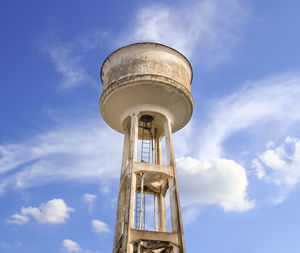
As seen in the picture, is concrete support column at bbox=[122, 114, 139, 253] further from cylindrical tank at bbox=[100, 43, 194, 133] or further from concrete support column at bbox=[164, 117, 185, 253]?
concrete support column at bbox=[164, 117, 185, 253]

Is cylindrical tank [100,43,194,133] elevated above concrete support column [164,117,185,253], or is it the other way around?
cylindrical tank [100,43,194,133]

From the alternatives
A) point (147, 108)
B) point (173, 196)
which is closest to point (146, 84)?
point (147, 108)

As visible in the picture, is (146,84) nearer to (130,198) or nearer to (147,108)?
(147,108)

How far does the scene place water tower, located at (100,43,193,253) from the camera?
13289 millimetres

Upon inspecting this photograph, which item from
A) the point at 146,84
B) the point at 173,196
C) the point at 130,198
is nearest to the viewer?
the point at 130,198

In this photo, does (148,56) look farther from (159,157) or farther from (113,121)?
(159,157)

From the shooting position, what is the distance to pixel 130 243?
11.1m

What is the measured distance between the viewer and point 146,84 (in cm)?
1411

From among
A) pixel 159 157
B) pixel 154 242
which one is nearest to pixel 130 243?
pixel 154 242

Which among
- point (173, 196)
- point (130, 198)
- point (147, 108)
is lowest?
point (130, 198)

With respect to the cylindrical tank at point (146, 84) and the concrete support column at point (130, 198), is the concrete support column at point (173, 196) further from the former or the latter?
the concrete support column at point (130, 198)

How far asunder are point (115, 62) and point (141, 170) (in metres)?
6.13

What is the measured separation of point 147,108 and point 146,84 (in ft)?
4.31

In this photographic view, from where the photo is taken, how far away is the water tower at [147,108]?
13.3m
